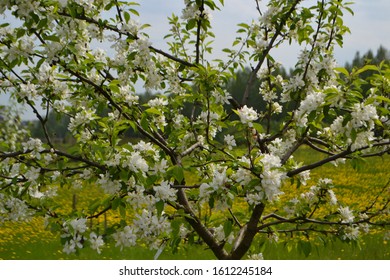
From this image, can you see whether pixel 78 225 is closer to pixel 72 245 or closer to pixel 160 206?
pixel 72 245

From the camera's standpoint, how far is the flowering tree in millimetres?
2885

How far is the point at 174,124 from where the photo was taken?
14.6 ft

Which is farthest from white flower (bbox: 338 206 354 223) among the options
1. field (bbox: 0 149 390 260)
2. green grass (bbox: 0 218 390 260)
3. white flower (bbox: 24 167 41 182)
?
green grass (bbox: 0 218 390 260)

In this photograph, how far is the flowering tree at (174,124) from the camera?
2885mm

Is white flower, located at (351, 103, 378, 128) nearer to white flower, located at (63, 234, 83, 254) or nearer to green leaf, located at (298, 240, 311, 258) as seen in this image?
green leaf, located at (298, 240, 311, 258)

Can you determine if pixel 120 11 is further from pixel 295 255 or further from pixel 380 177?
pixel 380 177

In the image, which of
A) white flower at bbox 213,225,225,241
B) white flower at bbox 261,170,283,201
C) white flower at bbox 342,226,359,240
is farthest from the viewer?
white flower at bbox 213,225,225,241

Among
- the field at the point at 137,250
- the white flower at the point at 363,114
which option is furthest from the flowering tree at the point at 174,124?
the field at the point at 137,250

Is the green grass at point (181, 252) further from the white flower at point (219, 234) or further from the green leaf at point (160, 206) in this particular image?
the green leaf at point (160, 206)

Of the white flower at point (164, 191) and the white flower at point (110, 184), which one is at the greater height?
the white flower at point (110, 184)

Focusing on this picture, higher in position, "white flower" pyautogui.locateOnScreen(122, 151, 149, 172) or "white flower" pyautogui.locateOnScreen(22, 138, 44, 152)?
"white flower" pyautogui.locateOnScreen(22, 138, 44, 152)

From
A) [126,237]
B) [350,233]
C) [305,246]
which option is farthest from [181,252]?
[126,237]

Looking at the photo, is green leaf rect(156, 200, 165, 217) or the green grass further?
the green grass
